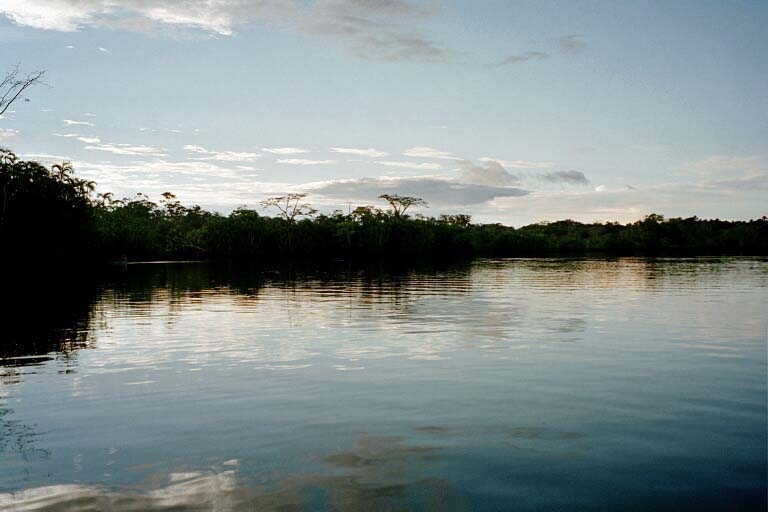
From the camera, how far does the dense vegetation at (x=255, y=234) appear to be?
58.4 meters

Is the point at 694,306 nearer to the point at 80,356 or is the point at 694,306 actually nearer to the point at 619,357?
the point at 619,357

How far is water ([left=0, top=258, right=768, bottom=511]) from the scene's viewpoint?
23.1ft

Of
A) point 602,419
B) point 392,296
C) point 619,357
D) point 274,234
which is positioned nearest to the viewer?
point 602,419

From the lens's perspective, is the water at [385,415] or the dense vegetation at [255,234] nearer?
the water at [385,415]

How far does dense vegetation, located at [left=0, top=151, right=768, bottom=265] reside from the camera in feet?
192

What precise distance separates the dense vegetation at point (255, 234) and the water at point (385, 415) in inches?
1604

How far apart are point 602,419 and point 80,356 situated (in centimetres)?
1209

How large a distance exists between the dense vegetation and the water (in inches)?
1604

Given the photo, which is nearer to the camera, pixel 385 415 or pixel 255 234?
pixel 385 415

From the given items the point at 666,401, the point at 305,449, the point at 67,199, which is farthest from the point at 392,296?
the point at 67,199

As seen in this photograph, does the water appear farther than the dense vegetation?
No

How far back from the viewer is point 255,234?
4456 inches

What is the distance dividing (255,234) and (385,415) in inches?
4153

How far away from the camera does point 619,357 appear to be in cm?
1530
